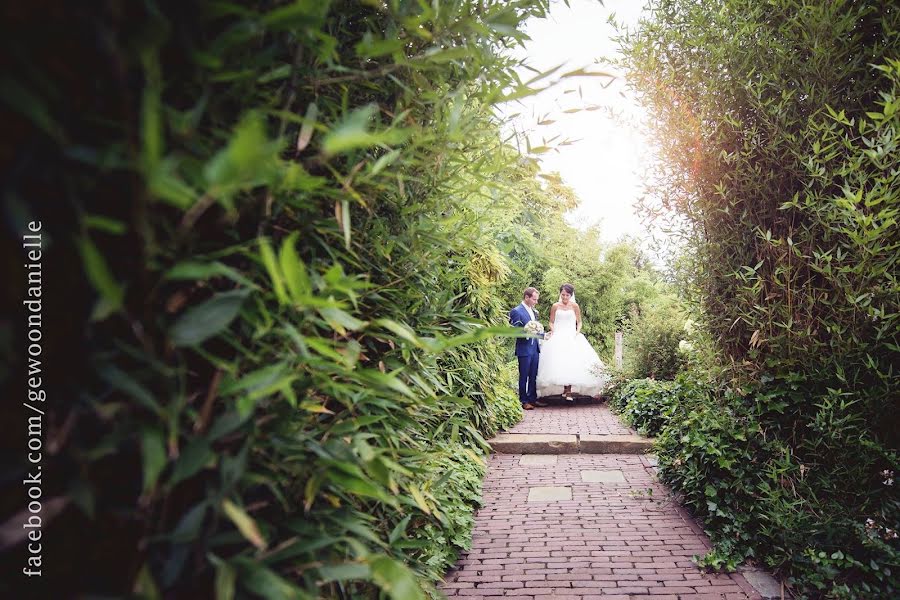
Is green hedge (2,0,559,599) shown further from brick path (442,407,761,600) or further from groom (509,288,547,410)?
groom (509,288,547,410)

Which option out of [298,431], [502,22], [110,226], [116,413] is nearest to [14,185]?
[110,226]

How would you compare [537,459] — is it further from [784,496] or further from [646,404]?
[784,496]

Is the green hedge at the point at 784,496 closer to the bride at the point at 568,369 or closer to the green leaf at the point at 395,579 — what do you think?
the green leaf at the point at 395,579

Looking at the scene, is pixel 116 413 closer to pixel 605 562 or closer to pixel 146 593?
pixel 146 593

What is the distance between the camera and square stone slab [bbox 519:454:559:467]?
5738mm

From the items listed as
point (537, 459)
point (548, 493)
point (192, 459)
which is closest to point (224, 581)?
point (192, 459)

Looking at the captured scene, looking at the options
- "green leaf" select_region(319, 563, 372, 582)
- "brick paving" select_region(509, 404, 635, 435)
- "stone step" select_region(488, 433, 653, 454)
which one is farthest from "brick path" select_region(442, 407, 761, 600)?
"green leaf" select_region(319, 563, 372, 582)

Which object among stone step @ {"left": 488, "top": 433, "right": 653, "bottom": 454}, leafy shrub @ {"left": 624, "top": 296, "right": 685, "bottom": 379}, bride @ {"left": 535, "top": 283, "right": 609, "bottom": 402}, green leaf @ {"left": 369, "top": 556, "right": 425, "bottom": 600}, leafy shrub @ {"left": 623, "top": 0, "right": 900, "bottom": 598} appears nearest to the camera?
green leaf @ {"left": 369, "top": 556, "right": 425, "bottom": 600}

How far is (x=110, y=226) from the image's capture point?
2.24 ft

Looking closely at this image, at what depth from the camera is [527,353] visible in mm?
8484

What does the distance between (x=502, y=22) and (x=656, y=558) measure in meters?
3.52

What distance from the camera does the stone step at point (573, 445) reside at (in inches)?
235

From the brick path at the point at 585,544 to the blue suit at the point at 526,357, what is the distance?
307cm

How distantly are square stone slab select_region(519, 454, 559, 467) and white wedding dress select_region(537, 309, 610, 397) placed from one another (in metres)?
2.98
